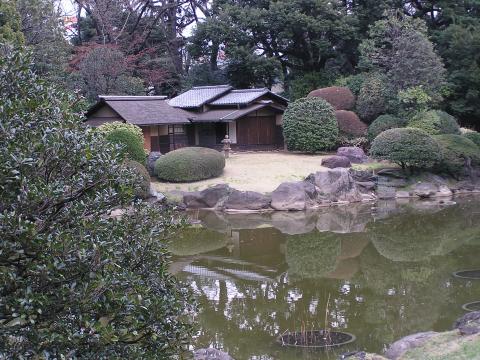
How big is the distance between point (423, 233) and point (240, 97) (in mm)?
15038

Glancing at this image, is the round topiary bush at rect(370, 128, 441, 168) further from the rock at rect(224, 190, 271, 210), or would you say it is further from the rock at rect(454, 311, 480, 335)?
the rock at rect(454, 311, 480, 335)

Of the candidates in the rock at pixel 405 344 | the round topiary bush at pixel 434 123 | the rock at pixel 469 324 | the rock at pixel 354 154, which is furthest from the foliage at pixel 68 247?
the round topiary bush at pixel 434 123

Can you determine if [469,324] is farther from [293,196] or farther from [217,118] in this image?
[217,118]

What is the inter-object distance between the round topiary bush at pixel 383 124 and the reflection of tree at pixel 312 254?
1025cm

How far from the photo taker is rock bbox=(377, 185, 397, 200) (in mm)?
23094

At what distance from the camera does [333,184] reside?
877 inches

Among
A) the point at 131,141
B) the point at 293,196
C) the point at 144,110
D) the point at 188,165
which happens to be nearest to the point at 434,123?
the point at 293,196

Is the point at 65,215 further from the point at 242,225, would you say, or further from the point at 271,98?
the point at 271,98

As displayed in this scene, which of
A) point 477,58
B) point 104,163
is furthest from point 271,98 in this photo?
point 104,163

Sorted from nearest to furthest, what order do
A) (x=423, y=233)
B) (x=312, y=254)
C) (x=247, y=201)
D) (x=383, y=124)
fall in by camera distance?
(x=312, y=254) → (x=423, y=233) → (x=247, y=201) → (x=383, y=124)

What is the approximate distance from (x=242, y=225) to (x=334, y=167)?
6.67 metres

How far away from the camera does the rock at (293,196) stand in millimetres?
20922

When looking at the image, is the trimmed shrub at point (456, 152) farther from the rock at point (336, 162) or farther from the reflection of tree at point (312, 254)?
Result: the reflection of tree at point (312, 254)

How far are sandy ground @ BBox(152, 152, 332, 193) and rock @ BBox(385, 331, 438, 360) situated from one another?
1375 cm
